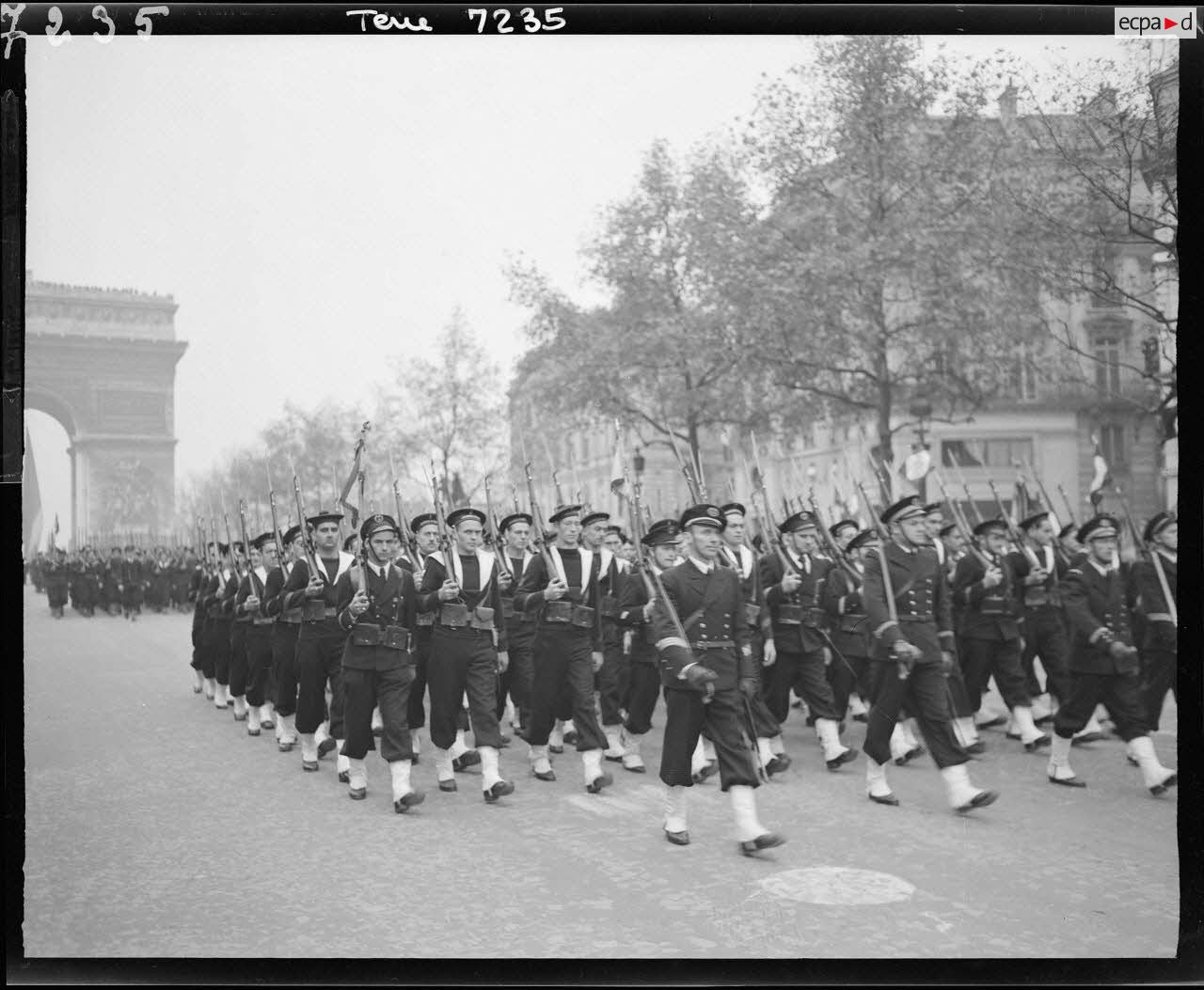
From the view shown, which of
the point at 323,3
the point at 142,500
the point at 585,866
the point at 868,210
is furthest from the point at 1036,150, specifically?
the point at 142,500

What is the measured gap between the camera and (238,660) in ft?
41.4

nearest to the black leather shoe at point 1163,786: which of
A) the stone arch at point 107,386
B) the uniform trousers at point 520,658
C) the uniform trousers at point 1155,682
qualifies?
the uniform trousers at point 1155,682

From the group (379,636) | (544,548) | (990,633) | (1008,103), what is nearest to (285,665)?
(379,636)

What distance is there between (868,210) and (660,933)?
1384 cm

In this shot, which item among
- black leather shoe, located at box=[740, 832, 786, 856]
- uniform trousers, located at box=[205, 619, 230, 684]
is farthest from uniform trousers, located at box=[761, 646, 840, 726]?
uniform trousers, located at box=[205, 619, 230, 684]

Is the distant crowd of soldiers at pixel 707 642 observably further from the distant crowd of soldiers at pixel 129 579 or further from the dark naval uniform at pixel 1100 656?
the distant crowd of soldiers at pixel 129 579

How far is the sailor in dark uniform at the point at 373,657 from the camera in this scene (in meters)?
8.52

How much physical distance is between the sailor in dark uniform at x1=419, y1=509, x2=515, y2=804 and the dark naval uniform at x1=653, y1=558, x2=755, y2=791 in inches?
69.4

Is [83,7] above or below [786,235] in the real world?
below

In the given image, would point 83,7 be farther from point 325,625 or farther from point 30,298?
point 325,625

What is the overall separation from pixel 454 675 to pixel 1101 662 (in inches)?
178

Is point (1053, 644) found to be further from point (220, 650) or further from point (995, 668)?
point (220, 650)

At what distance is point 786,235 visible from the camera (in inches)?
707

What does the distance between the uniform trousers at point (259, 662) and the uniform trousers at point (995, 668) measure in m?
6.41
